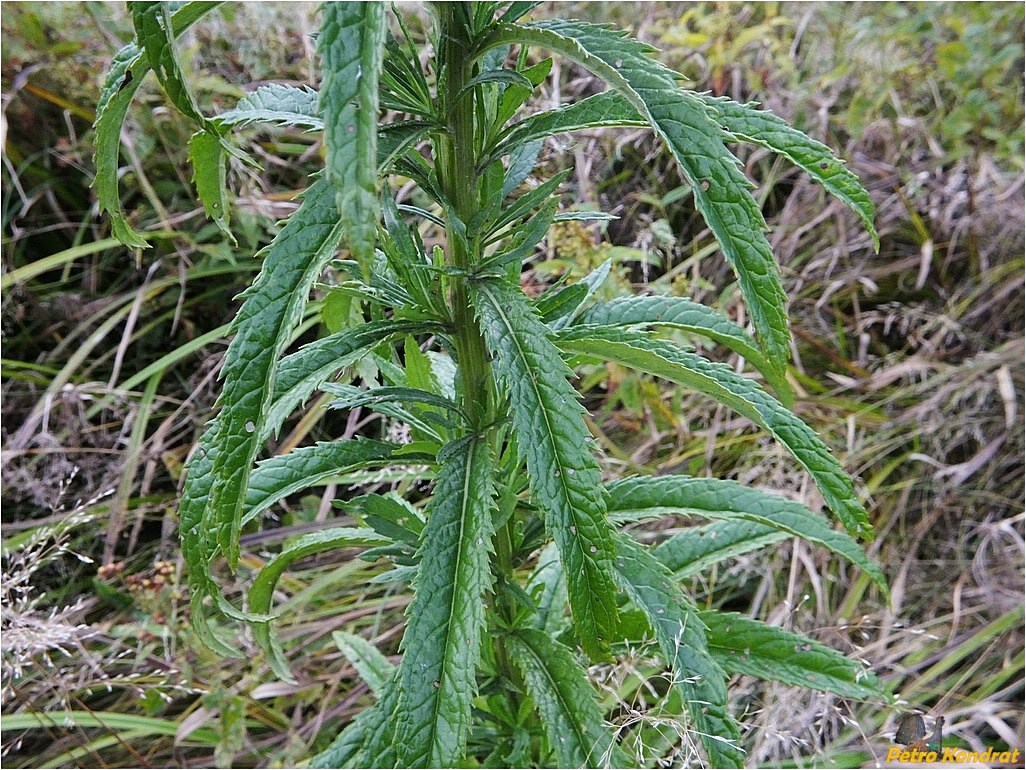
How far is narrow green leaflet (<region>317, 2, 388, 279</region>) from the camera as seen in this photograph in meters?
0.49

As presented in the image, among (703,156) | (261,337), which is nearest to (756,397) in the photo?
(703,156)

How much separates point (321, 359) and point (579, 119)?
359 mm

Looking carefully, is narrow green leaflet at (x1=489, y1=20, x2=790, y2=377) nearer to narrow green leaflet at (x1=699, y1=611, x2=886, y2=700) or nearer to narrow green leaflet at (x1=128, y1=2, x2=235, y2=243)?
narrow green leaflet at (x1=128, y1=2, x2=235, y2=243)

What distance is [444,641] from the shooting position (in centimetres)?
75

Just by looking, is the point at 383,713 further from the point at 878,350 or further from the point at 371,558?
the point at 878,350

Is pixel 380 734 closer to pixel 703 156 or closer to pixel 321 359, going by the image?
pixel 321 359

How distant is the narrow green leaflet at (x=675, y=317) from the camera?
958mm

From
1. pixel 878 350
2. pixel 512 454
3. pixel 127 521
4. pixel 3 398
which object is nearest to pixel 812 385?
pixel 878 350

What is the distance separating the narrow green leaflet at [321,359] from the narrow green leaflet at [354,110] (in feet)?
0.97

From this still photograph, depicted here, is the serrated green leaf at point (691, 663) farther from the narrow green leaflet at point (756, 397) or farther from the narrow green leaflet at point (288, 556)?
the narrow green leaflet at point (288, 556)

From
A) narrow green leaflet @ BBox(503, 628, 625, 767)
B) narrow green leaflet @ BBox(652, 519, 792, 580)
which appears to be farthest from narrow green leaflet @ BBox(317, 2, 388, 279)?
narrow green leaflet @ BBox(652, 519, 792, 580)

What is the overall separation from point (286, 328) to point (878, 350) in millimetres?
2094

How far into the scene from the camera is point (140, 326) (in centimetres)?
223

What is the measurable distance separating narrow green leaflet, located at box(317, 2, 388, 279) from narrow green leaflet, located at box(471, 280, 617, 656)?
0.23 m
